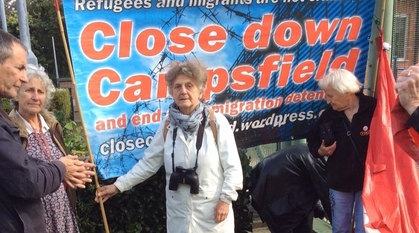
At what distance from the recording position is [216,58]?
358 centimetres

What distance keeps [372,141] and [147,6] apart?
193 cm

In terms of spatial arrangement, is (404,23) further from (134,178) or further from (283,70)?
(134,178)

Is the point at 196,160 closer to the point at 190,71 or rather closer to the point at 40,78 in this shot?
the point at 190,71

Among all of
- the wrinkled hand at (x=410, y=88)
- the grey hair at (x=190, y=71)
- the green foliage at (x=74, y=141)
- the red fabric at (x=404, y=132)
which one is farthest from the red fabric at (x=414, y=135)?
the green foliage at (x=74, y=141)

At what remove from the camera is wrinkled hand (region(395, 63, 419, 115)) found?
198 cm

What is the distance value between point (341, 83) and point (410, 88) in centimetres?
131

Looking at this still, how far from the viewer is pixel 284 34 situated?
12.2 ft

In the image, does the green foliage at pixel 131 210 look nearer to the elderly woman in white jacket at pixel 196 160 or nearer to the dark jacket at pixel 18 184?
the elderly woman in white jacket at pixel 196 160

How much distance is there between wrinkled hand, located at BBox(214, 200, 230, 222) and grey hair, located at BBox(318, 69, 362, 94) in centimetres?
120

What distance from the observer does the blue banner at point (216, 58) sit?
3215 millimetres

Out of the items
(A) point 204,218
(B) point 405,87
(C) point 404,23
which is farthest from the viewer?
(C) point 404,23

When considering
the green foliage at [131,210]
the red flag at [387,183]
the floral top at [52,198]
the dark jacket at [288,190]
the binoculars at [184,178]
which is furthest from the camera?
the dark jacket at [288,190]

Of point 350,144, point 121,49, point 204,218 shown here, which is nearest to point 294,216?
point 350,144

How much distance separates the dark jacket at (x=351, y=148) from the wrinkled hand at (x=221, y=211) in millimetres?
981
